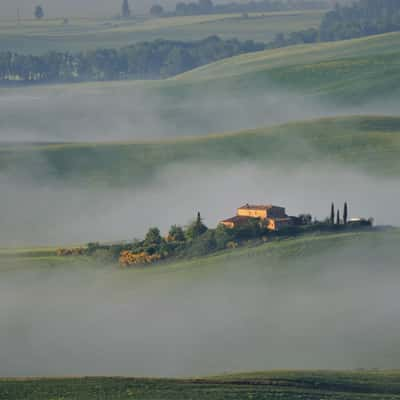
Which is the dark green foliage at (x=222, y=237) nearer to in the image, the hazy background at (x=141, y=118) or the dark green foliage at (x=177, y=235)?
the dark green foliage at (x=177, y=235)

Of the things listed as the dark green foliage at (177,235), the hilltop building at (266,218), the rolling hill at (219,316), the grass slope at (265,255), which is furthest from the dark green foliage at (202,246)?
the hilltop building at (266,218)

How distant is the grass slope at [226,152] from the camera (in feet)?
413

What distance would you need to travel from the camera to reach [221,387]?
173 ft

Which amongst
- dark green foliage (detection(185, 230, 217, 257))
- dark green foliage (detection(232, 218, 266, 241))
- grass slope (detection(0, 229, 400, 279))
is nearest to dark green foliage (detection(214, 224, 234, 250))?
dark green foliage (detection(185, 230, 217, 257))

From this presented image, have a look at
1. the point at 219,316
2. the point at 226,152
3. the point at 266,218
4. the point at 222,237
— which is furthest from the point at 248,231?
the point at 226,152

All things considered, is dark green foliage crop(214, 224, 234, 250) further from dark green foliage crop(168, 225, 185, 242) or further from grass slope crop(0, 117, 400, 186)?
grass slope crop(0, 117, 400, 186)

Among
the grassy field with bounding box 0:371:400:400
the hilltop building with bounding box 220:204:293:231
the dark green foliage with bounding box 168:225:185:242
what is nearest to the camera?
the grassy field with bounding box 0:371:400:400

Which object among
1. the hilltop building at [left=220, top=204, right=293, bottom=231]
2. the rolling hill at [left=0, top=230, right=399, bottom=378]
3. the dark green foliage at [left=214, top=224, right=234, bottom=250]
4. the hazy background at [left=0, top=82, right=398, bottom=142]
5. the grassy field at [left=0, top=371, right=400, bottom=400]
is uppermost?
the hazy background at [left=0, top=82, right=398, bottom=142]

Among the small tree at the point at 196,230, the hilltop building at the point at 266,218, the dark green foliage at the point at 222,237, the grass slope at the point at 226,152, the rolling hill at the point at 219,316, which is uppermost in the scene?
the grass slope at the point at 226,152

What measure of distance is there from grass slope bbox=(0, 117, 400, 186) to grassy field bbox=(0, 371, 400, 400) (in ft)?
219

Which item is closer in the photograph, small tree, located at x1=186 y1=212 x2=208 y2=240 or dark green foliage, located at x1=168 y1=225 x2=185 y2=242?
small tree, located at x1=186 y1=212 x2=208 y2=240

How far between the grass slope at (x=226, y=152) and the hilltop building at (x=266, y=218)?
3195cm

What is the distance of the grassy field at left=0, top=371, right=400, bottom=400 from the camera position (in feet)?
169

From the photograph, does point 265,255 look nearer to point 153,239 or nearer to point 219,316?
point 153,239
